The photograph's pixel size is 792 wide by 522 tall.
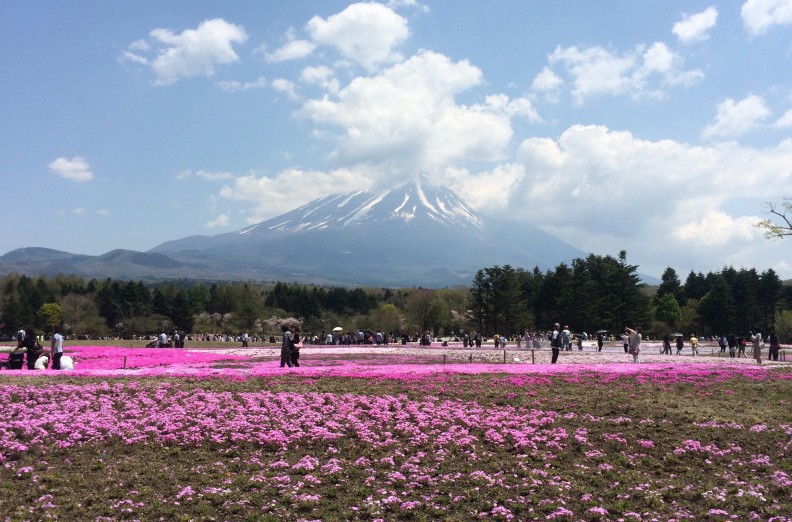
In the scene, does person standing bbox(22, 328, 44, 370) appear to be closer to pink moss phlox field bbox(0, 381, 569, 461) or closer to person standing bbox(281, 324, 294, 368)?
pink moss phlox field bbox(0, 381, 569, 461)

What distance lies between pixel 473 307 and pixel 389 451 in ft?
265

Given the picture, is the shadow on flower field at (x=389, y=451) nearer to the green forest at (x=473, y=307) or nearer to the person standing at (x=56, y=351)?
the person standing at (x=56, y=351)

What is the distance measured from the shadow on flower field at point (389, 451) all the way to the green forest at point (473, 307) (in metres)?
73.3

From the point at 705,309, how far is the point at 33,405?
110 m

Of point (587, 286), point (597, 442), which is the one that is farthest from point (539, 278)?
point (597, 442)

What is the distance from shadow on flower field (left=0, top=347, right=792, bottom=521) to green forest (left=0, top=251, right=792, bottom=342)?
241ft

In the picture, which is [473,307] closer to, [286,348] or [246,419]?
[286,348]

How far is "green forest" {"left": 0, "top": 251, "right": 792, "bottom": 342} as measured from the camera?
304ft

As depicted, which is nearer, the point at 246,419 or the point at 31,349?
the point at 246,419

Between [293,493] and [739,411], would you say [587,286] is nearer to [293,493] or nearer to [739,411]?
[739,411]

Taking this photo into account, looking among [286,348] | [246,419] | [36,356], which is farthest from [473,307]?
[246,419]

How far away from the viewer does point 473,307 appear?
93.7m

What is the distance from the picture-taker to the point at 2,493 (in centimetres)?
1122

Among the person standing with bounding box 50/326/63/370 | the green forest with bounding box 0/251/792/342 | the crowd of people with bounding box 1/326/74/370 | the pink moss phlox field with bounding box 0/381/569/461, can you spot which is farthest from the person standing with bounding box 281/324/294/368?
the green forest with bounding box 0/251/792/342
